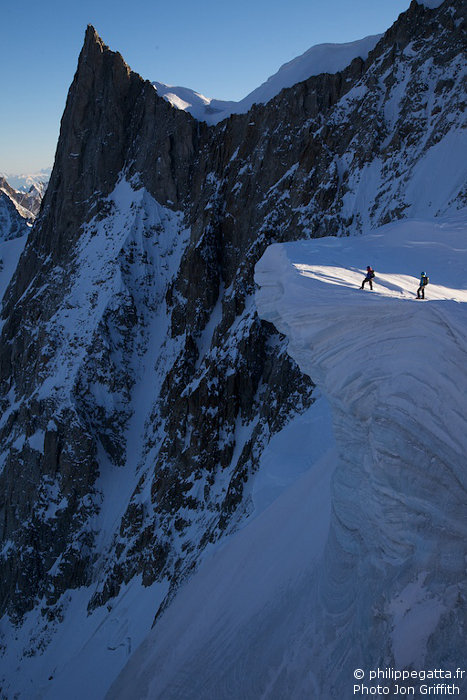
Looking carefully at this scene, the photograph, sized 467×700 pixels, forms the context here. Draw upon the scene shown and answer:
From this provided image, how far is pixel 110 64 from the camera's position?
2400 inches

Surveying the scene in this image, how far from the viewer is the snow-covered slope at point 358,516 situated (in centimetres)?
705

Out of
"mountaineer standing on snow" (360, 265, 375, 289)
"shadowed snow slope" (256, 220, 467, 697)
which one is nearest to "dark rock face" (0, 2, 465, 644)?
"mountaineer standing on snow" (360, 265, 375, 289)

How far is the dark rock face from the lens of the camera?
108ft

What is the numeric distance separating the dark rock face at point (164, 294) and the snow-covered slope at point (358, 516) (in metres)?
13.9

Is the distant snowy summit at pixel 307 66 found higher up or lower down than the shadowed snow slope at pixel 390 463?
higher up

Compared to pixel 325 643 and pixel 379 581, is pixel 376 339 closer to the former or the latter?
pixel 379 581

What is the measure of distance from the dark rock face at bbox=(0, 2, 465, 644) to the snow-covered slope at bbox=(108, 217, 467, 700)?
13856 mm

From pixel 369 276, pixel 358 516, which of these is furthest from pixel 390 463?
pixel 369 276

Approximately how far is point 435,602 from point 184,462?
32.1m

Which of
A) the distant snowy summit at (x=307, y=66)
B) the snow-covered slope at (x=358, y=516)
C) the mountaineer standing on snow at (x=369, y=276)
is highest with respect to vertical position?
the distant snowy summit at (x=307, y=66)

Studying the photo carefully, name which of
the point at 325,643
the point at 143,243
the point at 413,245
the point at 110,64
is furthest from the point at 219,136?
the point at 325,643

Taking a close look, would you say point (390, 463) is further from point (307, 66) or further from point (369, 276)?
point (307, 66)

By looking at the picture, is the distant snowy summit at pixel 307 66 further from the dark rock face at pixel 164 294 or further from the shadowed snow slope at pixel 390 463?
the shadowed snow slope at pixel 390 463

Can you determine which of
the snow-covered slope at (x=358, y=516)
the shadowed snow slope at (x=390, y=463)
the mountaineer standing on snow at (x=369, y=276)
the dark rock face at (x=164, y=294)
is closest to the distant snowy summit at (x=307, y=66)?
the dark rock face at (x=164, y=294)
